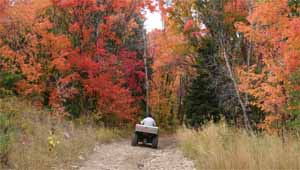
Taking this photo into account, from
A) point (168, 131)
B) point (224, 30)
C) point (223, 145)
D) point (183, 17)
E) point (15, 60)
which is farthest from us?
point (168, 131)

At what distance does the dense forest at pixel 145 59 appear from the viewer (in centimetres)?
1243

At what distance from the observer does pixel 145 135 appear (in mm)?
18656

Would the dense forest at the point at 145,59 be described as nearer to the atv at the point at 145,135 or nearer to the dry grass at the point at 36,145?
the dry grass at the point at 36,145

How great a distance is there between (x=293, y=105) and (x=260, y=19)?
3.28 m

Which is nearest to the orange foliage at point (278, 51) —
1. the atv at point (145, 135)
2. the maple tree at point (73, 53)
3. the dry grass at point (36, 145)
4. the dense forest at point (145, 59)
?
the dense forest at point (145, 59)

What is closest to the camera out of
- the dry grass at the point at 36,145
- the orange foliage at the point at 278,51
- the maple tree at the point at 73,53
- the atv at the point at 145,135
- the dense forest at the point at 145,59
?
the dry grass at the point at 36,145

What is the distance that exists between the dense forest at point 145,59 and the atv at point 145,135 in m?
3.49

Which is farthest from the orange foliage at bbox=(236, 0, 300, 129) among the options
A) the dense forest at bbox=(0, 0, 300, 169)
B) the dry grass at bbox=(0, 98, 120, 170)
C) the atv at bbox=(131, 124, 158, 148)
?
the dry grass at bbox=(0, 98, 120, 170)

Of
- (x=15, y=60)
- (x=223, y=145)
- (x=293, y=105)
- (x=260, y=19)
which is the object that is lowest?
(x=223, y=145)

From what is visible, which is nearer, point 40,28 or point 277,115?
point 277,115

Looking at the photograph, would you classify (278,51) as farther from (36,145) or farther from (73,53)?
(73,53)

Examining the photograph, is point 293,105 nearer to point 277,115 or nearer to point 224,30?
point 277,115

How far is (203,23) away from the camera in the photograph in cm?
2506

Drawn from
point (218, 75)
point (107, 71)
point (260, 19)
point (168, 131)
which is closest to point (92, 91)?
point (107, 71)
